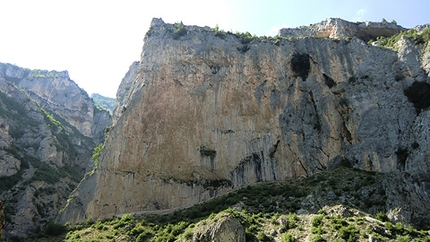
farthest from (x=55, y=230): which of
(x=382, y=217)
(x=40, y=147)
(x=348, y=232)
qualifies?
(x=40, y=147)

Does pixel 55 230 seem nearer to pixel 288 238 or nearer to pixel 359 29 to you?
pixel 288 238

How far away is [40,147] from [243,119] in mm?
37887

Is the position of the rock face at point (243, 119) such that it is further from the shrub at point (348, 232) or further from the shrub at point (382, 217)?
the shrub at point (348, 232)

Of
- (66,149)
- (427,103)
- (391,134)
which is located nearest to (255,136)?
(391,134)

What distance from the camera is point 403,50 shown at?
134 feet

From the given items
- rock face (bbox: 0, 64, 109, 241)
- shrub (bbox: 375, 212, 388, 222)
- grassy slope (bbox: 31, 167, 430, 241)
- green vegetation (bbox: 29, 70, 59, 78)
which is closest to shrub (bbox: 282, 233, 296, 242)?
grassy slope (bbox: 31, 167, 430, 241)

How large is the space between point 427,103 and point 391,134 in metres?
4.87

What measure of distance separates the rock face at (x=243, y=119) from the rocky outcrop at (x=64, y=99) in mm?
48239

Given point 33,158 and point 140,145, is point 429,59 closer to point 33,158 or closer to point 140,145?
point 140,145

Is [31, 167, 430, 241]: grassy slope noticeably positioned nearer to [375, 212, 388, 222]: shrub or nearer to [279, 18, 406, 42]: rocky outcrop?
[375, 212, 388, 222]: shrub

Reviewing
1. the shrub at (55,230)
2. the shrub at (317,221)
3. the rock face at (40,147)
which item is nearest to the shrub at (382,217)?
the shrub at (317,221)

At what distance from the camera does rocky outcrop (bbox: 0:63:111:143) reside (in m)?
91.7

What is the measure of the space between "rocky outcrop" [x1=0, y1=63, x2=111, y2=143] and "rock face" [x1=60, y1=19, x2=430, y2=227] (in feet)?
158

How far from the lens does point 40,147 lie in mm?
61906
